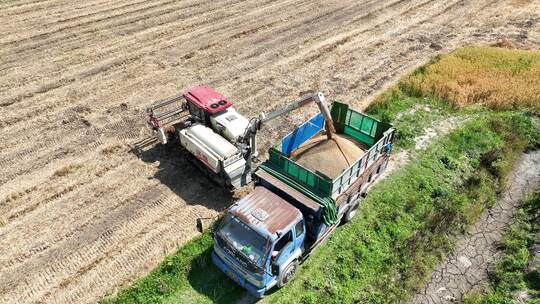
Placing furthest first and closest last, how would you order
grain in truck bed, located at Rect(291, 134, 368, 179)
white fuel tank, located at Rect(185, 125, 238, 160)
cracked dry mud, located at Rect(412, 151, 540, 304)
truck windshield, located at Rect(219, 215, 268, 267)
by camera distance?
white fuel tank, located at Rect(185, 125, 238, 160) < grain in truck bed, located at Rect(291, 134, 368, 179) < cracked dry mud, located at Rect(412, 151, 540, 304) < truck windshield, located at Rect(219, 215, 268, 267)

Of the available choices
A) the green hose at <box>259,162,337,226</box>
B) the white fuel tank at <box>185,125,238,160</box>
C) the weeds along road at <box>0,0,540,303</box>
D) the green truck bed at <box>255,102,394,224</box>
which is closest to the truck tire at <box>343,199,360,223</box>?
the green truck bed at <box>255,102,394,224</box>

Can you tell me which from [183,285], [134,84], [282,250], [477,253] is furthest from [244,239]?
[134,84]

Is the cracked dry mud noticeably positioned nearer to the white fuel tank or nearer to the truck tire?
the truck tire

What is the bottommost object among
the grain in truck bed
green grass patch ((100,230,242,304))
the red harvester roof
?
green grass patch ((100,230,242,304))

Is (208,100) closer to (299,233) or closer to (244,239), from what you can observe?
(244,239)

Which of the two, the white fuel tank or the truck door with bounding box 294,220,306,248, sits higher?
the white fuel tank

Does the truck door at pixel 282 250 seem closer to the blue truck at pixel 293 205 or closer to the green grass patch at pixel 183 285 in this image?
the blue truck at pixel 293 205

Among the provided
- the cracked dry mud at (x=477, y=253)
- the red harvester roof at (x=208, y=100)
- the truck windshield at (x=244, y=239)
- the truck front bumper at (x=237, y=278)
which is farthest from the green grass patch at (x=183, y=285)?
the cracked dry mud at (x=477, y=253)
